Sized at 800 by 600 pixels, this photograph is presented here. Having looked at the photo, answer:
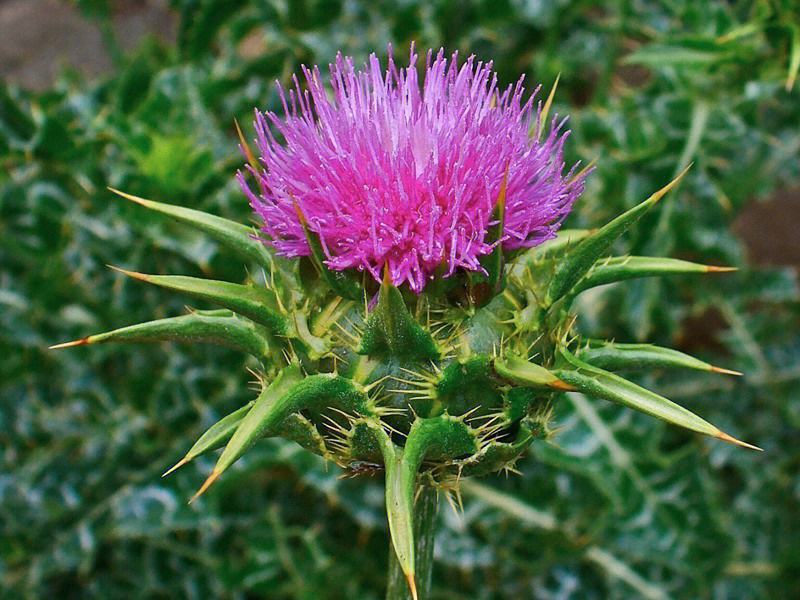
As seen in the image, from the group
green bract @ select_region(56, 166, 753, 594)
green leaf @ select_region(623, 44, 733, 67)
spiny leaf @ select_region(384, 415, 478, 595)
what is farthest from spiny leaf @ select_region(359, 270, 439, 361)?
green leaf @ select_region(623, 44, 733, 67)

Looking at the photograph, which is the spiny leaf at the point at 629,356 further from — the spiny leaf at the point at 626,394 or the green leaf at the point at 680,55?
the green leaf at the point at 680,55

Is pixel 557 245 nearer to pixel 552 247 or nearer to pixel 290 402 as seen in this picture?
pixel 552 247

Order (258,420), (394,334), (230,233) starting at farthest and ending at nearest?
(230,233) → (394,334) → (258,420)

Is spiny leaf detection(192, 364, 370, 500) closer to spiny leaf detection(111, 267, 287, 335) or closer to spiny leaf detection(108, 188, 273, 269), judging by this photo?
spiny leaf detection(111, 267, 287, 335)

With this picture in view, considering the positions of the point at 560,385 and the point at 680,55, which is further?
the point at 680,55

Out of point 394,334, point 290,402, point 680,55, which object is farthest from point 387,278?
point 680,55

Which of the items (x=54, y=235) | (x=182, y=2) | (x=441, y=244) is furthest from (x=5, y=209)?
(x=441, y=244)

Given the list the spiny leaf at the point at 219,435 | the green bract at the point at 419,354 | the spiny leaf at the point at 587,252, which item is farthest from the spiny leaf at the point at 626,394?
the spiny leaf at the point at 219,435
